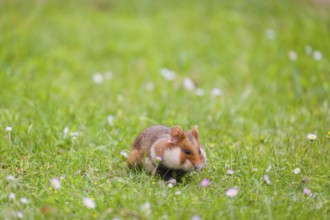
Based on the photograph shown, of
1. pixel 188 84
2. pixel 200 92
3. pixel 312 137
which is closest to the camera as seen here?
pixel 312 137

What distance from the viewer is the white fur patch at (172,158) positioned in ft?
12.2

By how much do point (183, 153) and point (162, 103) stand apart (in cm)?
207

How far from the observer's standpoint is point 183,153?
3709 millimetres

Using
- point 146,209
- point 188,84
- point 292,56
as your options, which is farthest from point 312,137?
point 292,56

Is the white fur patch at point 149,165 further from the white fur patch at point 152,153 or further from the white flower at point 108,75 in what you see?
the white flower at point 108,75

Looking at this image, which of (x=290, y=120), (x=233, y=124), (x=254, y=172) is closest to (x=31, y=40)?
(x=233, y=124)

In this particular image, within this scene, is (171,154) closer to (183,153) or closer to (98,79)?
(183,153)

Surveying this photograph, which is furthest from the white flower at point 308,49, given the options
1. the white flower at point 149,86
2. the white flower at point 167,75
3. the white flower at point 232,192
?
the white flower at point 232,192

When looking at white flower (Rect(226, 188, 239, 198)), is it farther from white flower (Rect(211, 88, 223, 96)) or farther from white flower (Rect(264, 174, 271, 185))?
white flower (Rect(211, 88, 223, 96))

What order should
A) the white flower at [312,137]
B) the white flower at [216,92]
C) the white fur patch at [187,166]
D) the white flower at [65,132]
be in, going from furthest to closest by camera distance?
the white flower at [216,92] < the white flower at [65,132] < the white flower at [312,137] < the white fur patch at [187,166]

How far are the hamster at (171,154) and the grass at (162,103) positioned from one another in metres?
0.10

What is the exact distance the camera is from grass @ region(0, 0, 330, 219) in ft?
11.5

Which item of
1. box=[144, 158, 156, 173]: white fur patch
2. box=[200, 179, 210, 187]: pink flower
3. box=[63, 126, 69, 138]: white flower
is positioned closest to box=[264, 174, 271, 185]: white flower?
box=[200, 179, 210, 187]: pink flower

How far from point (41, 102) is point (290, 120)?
2.37 meters
